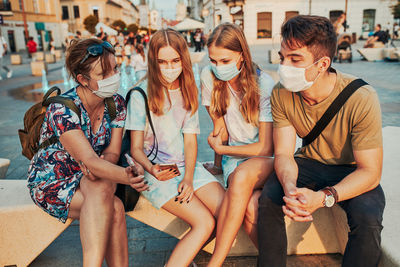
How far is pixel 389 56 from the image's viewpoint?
1586 cm

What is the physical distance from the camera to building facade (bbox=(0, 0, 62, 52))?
3774 centimetres

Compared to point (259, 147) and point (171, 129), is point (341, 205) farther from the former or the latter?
point (171, 129)

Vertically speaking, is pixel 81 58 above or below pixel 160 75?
above

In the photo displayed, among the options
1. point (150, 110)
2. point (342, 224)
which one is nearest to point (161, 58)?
point (150, 110)

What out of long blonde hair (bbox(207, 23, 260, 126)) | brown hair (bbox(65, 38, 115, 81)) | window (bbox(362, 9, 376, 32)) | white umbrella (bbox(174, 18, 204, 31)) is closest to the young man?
long blonde hair (bbox(207, 23, 260, 126))

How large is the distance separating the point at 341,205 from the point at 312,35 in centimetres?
111

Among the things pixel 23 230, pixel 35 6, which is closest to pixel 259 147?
pixel 23 230

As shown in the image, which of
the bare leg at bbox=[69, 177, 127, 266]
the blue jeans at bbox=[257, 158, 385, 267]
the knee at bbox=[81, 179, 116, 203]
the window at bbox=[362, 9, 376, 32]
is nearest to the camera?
the blue jeans at bbox=[257, 158, 385, 267]

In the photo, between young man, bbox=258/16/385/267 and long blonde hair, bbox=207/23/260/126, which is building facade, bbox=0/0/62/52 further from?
young man, bbox=258/16/385/267

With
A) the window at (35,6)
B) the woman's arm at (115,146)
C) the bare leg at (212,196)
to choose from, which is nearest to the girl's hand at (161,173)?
the bare leg at (212,196)

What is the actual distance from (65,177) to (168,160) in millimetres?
777

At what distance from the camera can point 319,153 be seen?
2473 millimetres

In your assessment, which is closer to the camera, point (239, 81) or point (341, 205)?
point (341, 205)

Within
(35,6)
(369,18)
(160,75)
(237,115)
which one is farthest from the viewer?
(35,6)
